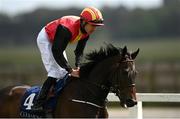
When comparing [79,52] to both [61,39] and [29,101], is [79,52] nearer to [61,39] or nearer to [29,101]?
[61,39]

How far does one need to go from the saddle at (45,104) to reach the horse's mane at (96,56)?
228mm

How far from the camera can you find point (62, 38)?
6.41 meters

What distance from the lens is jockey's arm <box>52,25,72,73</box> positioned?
640cm

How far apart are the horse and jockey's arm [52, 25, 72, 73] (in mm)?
248

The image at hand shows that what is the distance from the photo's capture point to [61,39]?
6.41 m

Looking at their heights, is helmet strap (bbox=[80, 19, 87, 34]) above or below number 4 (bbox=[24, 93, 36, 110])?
above

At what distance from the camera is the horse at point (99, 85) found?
6.23 m

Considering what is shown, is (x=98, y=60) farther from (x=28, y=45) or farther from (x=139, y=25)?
(x=139, y=25)

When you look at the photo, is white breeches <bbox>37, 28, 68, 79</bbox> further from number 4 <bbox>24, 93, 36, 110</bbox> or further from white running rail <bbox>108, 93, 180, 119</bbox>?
white running rail <bbox>108, 93, 180, 119</bbox>

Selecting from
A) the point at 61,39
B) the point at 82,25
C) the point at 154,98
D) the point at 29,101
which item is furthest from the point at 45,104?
the point at 154,98

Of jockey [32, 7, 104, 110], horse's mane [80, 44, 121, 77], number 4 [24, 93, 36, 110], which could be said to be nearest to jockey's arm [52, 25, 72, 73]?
jockey [32, 7, 104, 110]

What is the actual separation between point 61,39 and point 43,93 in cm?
64

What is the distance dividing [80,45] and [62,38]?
2.06 feet

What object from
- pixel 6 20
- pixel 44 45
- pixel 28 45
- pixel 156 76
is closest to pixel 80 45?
pixel 44 45
